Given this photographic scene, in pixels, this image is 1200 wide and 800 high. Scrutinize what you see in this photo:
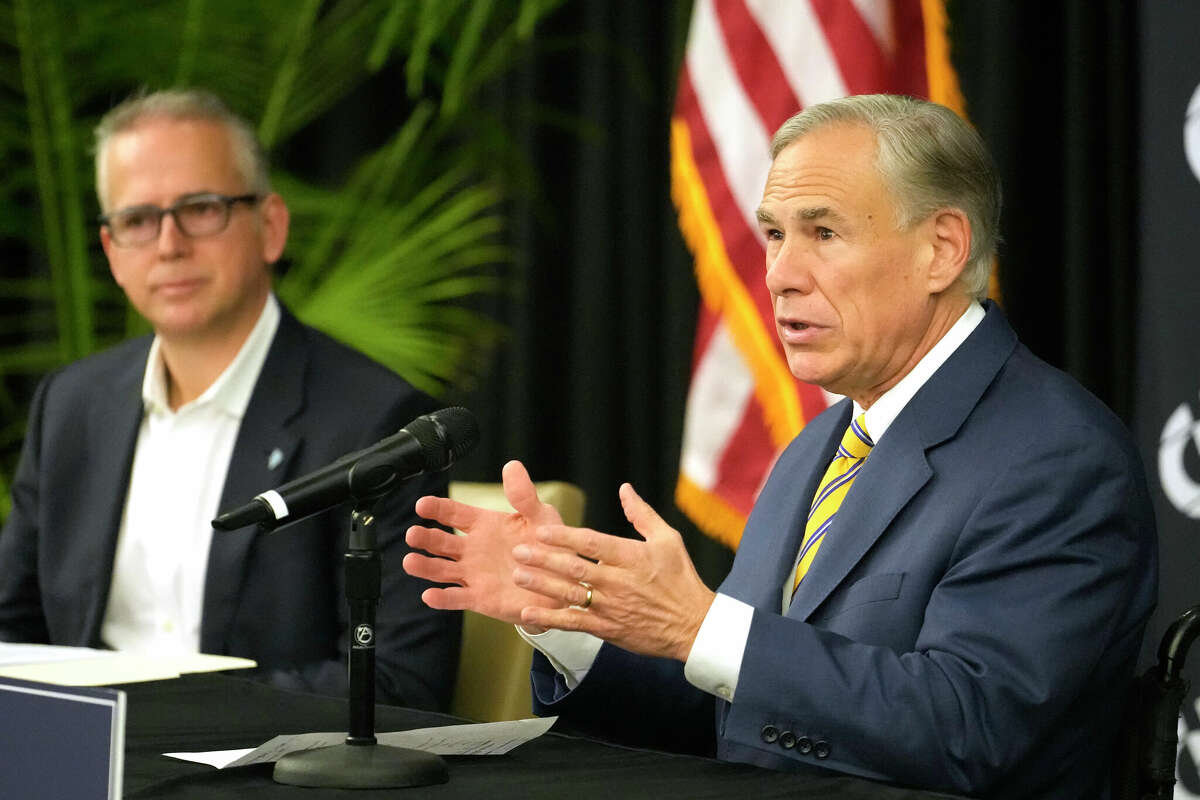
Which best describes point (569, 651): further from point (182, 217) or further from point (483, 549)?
point (182, 217)

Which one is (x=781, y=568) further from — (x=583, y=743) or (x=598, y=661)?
(x=583, y=743)

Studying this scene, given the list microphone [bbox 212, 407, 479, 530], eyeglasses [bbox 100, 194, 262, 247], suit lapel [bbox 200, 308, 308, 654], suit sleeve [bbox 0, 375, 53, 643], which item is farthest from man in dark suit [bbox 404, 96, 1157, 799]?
suit sleeve [bbox 0, 375, 53, 643]

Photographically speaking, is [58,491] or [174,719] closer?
[174,719]

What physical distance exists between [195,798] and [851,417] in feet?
3.67

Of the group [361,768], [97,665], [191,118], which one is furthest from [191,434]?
[361,768]

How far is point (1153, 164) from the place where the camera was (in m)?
2.40

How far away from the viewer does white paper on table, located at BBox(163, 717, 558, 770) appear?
4.76 feet

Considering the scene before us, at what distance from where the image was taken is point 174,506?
2736mm

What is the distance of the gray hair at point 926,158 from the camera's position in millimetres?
1870

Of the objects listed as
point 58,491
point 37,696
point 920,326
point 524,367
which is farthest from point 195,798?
point 524,367

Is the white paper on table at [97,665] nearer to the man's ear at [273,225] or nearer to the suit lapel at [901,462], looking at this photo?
the suit lapel at [901,462]

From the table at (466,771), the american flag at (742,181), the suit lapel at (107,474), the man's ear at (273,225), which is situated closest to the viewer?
the table at (466,771)

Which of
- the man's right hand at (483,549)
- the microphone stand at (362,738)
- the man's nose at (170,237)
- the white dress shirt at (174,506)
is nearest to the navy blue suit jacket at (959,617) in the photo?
the man's right hand at (483,549)

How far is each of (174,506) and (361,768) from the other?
148 cm
